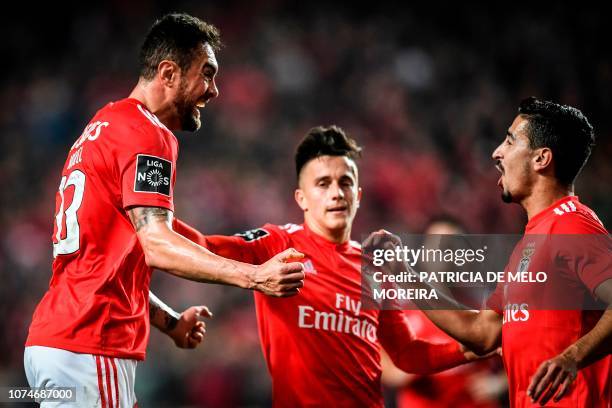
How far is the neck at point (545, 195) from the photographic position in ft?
11.6

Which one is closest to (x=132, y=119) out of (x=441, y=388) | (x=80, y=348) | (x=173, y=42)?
(x=173, y=42)

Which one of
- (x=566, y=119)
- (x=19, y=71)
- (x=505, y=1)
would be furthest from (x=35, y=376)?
(x=505, y=1)

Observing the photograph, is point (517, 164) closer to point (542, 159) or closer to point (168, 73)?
point (542, 159)

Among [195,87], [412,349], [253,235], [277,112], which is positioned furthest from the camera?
[277,112]

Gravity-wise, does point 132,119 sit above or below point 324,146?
A: below

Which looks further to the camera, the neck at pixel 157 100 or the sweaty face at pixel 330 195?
the sweaty face at pixel 330 195

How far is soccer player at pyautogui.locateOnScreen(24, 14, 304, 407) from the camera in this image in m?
2.74

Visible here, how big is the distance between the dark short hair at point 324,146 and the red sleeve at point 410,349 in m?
1.01

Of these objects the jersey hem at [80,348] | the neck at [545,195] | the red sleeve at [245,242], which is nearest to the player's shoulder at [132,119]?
the red sleeve at [245,242]

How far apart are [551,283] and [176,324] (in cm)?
187

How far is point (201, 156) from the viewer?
9.99m

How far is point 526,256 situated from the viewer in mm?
3383

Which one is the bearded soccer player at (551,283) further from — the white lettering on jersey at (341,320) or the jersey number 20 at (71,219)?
the jersey number 20 at (71,219)

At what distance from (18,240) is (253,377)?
3.57 meters
